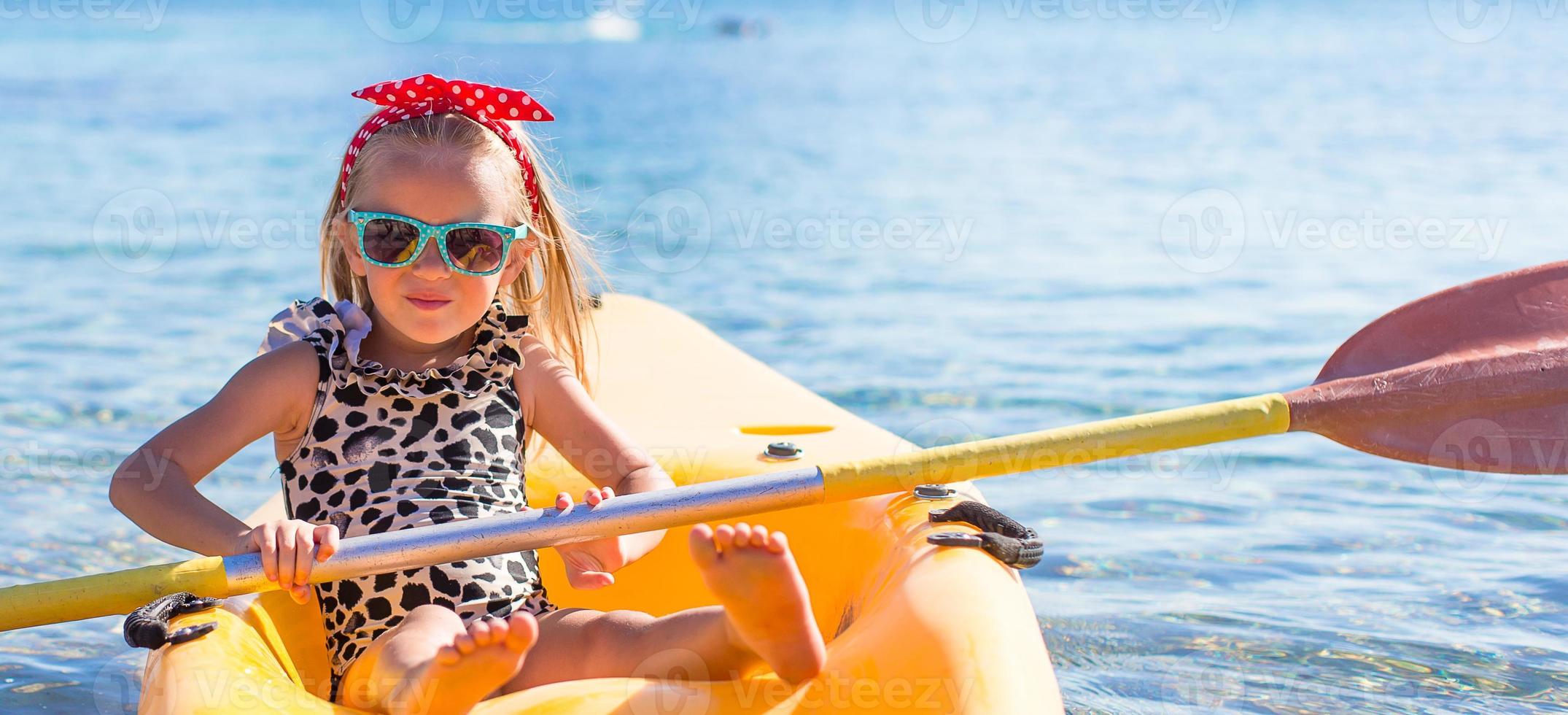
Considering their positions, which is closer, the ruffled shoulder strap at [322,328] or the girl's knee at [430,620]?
the girl's knee at [430,620]

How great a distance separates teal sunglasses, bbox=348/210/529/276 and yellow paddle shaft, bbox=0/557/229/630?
445 millimetres

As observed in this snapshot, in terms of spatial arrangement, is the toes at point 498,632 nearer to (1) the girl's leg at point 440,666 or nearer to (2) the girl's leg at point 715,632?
(1) the girl's leg at point 440,666

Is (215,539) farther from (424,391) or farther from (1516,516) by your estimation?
(1516,516)

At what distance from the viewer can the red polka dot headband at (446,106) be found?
6.44ft

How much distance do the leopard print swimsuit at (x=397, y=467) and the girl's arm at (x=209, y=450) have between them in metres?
→ 0.04

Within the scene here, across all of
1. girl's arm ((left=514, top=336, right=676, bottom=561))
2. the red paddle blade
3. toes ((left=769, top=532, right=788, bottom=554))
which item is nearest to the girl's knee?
girl's arm ((left=514, top=336, right=676, bottom=561))

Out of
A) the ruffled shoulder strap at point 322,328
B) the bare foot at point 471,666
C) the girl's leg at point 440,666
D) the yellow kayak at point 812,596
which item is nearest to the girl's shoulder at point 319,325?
the ruffled shoulder strap at point 322,328

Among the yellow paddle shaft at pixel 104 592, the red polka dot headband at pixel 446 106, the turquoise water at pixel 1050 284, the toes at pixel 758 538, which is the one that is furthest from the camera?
the turquoise water at pixel 1050 284

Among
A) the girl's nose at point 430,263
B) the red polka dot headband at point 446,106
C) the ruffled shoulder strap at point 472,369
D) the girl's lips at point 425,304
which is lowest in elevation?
the ruffled shoulder strap at point 472,369

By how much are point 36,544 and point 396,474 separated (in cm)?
172

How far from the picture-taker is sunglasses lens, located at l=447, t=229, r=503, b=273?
1.88 m

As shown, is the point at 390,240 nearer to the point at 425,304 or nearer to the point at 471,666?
the point at 425,304

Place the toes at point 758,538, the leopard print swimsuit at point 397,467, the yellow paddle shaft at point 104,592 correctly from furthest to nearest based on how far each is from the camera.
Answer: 1. the leopard print swimsuit at point 397,467
2. the yellow paddle shaft at point 104,592
3. the toes at point 758,538

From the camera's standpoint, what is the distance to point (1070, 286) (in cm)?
572
